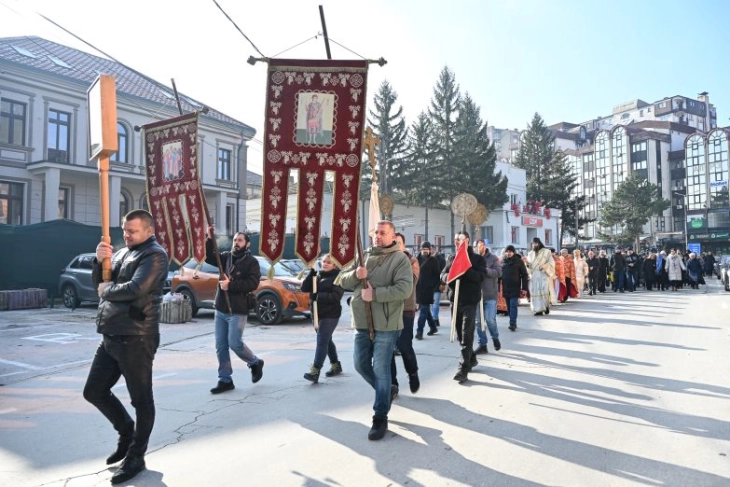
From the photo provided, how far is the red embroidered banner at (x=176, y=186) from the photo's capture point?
700 centimetres

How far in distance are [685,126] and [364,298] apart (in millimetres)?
99372

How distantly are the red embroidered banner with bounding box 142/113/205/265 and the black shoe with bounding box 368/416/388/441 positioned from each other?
3.44m

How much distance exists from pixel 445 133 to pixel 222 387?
4633cm

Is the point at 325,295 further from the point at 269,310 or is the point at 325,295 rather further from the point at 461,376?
the point at 269,310

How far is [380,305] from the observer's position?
198 inches

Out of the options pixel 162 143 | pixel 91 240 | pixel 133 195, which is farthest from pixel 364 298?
pixel 133 195

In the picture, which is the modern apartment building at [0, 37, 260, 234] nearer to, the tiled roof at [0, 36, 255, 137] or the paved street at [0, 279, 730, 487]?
the tiled roof at [0, 36, 255, 137]

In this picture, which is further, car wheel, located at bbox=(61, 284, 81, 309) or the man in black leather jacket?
car wheel, located at bbox=(61, 284, 81, 309)

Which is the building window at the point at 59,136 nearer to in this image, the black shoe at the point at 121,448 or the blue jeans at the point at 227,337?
Answer: the blue jeans at the point at 227,337

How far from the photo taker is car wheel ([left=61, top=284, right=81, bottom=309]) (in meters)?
16.5

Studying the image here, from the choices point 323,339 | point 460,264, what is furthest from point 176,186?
point 460,264

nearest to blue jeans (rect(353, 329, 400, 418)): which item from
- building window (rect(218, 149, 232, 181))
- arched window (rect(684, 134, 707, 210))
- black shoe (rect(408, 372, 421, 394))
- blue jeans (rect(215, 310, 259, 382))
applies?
black shoe (rect(408, 372, 421, 394))

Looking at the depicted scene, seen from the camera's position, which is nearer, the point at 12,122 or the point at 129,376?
the point at 129,376

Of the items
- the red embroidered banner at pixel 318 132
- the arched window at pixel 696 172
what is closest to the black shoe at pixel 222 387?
the red embroidered banner at pixel 318 132
